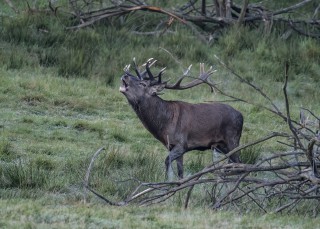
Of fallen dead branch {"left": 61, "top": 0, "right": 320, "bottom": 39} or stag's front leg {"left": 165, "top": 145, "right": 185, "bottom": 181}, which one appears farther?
fallen dead branch {"left": 61, "top": 0, "right": 320, "bottom": 39}

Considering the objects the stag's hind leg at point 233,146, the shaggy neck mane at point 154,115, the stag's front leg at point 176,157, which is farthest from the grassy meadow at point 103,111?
the stag's hind leg at point 233,146

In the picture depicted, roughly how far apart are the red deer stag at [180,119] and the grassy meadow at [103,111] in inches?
16.0

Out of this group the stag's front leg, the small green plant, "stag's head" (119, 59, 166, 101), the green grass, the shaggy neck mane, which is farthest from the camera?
the small green plant

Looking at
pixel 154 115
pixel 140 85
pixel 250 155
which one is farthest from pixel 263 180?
pixel 250 155

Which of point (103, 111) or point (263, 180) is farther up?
point (263, 180)

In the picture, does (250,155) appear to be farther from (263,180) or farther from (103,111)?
(263,180)

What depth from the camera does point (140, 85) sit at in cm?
1095

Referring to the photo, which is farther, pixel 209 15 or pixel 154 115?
pixel 209 15

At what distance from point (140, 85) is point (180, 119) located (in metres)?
0.60

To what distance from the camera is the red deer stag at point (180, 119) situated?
35.6 feet

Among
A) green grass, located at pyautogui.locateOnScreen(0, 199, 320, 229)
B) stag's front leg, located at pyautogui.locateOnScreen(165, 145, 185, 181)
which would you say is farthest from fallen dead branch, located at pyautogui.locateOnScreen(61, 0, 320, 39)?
green grass, located at pyautogui.locateOnScreen(0, 199, 320, 229)

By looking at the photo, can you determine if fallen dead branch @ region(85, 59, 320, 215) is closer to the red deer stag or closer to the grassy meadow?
the grassy meadow

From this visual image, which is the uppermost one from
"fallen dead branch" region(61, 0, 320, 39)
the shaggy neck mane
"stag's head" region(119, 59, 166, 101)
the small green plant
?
"fallen dead branch" region(61, 0, 320, 39)

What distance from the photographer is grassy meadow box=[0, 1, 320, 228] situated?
8.03 meters
